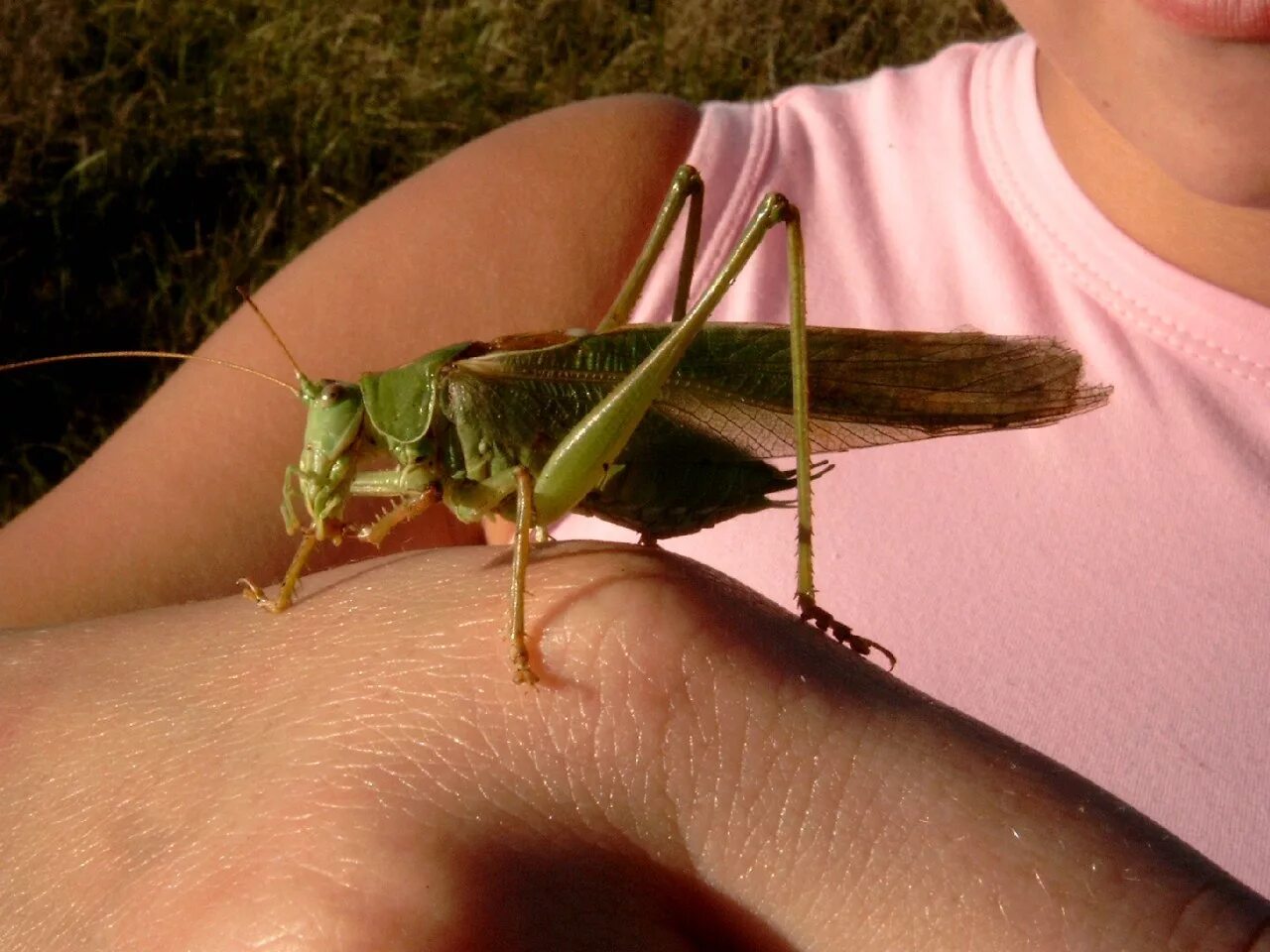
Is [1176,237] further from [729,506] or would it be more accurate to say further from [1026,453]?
[729,506]

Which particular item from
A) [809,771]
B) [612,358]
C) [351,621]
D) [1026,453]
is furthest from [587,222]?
[809,771]

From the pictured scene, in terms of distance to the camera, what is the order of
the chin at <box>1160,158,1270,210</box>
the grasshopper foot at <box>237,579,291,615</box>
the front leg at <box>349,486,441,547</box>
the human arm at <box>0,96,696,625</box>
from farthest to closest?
the human arm at <box>0,96,696,625</box> → the chin at <box>1160,158,1270,210</box> → the front leg at <box>349,486,441,547</box> → the grasshopper foot at <box>237,579,291,615</box>

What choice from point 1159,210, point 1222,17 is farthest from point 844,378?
point 1159,210

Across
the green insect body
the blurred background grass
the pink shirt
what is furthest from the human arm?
the blurred background grass

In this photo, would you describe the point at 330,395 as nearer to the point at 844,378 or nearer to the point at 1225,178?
the point at 844,378

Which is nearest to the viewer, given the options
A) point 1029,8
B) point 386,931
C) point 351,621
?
point 386,931

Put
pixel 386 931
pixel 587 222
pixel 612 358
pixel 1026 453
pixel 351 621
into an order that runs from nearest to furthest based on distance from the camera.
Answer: pixel 386 931 < pixel 351 621 < pixel 612 358 < pixel 1026 453 < pixel 587 222

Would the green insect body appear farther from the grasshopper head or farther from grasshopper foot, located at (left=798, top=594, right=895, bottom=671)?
grasshopper foot, located at (left=798, top=594, right=895, bottom=671)

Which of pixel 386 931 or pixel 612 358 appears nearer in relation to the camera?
pixel 386 931
